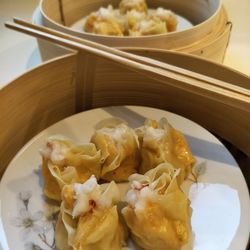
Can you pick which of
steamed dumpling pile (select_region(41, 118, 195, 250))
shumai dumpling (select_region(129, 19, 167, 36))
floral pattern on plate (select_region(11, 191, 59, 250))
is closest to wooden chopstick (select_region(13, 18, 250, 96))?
steamed dumpling pile (select_region(41, 118, 195, 250))

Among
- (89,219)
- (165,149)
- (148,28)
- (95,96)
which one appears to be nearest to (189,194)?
(165,149)

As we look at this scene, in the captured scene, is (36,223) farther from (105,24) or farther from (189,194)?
(105,24)

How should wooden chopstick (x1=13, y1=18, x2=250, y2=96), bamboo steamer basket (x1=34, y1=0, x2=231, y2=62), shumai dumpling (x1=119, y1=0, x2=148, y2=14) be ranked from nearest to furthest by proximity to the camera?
wooden chopstick (x1=13, y1=18, x2=250, y2=96) → bamboo steamer basket (x1=34, y1=0, x2=231, y2=62) → shumai dumpling (x1=119, y1=0, x2=148, y2=14)

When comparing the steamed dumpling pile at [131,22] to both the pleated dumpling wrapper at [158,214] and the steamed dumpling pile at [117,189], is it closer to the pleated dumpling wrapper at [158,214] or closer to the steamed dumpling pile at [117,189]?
the steamed dumpling pile at [117,189]

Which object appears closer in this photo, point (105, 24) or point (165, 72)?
point (165, 72)

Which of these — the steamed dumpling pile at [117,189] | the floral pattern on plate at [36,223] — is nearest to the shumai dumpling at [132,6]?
the steamed dumpling pile at [117,189]

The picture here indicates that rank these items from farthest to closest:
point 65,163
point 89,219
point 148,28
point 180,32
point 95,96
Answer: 1. point 148,28
2. point 180,32
3. point 95,96
4. point 65,163
5. point 89,219

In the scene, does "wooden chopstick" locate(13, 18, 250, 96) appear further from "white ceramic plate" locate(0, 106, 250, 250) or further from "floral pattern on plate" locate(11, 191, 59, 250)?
"floral pattern on plate" locate(11, 191, 59, 250)
